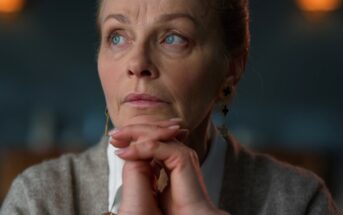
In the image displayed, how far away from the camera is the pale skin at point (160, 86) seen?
3.91 ft

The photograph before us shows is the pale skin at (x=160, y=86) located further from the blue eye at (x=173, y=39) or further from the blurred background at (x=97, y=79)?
the blurred background at (x=97, y=79)

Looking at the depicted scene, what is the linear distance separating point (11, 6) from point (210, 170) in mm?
3661

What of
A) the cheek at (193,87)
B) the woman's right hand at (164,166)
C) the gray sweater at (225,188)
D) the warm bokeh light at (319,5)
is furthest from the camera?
the warm bokeh light at (319,5)

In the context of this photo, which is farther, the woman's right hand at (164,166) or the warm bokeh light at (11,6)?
the warm bokeh light at (11,6)

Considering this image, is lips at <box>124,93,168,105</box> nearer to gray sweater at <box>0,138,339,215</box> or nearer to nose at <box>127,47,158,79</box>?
nose at <box>127,47,158,79</box>

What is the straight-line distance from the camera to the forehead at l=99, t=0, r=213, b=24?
50.8 inches

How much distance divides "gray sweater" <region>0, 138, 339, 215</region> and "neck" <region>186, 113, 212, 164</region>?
65 mm

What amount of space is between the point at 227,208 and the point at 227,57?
311 millimetres

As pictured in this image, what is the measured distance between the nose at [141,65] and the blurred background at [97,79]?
350cm

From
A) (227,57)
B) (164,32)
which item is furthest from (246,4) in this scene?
(164,32)

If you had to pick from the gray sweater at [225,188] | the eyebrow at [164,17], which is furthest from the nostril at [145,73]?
the gray sweater at [225,188]

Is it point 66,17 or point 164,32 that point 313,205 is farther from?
point 66,17

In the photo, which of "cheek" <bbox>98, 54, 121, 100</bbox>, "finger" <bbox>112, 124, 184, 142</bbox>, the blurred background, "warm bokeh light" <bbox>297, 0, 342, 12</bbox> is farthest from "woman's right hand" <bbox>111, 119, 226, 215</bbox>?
"warm bokeh light" <bbox>297, 0, 342, 12</bbox>

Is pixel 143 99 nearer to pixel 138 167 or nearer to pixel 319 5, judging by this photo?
pixel 138 167
